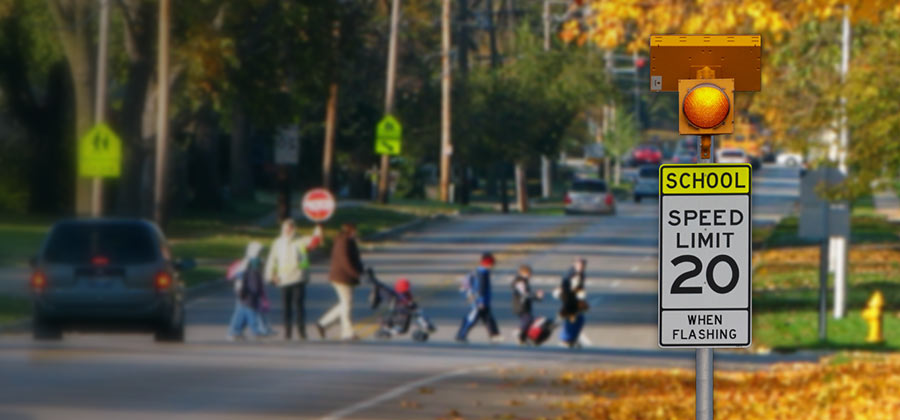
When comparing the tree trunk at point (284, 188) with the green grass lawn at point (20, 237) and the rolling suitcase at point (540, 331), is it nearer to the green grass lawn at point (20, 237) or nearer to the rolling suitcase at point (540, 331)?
the green grass lawn at point (20, 237)

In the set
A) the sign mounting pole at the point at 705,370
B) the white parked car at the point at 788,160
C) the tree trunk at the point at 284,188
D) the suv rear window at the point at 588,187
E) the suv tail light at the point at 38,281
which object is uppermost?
the white parked car at the point at 788,160

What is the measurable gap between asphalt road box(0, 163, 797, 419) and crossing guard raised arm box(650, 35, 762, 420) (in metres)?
8.20

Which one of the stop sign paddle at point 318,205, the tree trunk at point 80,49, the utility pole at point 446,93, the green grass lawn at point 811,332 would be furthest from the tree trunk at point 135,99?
the utility pole at point 446,93

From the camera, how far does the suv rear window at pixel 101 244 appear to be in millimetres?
18234

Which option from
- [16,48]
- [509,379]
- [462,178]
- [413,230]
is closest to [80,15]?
[16,48]

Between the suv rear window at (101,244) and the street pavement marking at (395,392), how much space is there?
4470mm

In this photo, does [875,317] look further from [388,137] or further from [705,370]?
[388,137]

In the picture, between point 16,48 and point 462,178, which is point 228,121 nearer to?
point 16,48

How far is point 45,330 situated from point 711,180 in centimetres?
1530

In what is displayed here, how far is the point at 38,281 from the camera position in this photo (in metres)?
18.2

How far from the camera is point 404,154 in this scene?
199 feet

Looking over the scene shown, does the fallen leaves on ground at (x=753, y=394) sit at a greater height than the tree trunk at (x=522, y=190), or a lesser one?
lesser

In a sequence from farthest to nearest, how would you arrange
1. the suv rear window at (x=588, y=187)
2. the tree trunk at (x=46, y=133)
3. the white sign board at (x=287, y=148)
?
the suv rear window at (x=588, y=187) → the tree trunk at (x=46, y=133) → the white sign board at (x=287, y=148)

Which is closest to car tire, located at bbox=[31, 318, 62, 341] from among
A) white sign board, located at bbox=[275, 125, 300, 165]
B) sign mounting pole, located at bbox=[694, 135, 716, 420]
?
sign mounting pole, located at bbox=[694, 135, 716, 420]
